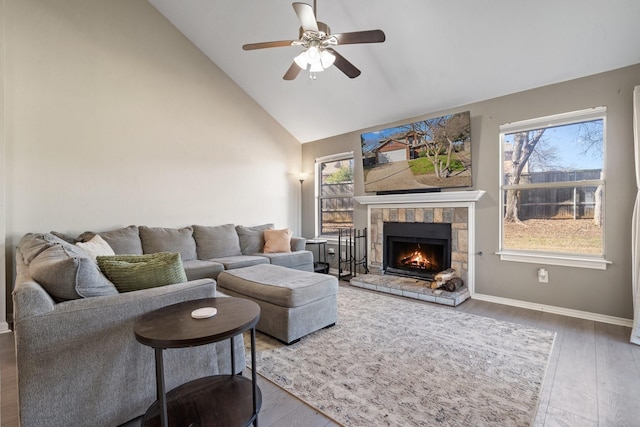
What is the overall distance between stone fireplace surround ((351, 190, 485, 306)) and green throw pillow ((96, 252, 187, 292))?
2.90 m

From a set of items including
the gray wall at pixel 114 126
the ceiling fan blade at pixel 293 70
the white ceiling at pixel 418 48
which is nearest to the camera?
the white ceiling at pixel 418 48

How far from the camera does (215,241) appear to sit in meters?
4.20

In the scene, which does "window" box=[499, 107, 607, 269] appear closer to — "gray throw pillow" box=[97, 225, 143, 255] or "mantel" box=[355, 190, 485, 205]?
"mantel" box=[355, 190, 485, 205]

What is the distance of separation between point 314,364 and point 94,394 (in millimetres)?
1312

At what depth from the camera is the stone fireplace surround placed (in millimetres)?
3697

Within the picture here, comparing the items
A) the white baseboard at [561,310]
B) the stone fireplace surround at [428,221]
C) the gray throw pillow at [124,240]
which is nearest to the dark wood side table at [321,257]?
the stone fireplace surround at [428,221]

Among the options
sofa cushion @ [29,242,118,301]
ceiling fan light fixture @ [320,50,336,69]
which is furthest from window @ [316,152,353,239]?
sofa cushion @ [29,242,118,301]

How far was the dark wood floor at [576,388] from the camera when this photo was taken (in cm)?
160

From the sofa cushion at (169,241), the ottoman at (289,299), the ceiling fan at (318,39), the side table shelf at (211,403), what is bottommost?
the side table shelf at (211,403)

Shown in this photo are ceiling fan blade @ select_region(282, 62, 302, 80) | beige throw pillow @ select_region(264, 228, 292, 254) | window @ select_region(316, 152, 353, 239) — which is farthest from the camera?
window @ select_region(316, 152, 353, 239)

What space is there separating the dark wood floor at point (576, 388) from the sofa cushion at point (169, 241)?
56.1 inches

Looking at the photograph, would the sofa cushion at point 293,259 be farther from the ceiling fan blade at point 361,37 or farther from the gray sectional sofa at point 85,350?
the ceiling fan blade at point 361,37

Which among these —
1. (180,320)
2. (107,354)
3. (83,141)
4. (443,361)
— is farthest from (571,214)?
(83,141)

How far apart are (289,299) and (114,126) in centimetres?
309
